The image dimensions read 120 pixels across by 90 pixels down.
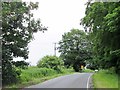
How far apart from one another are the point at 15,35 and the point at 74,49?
91249mm

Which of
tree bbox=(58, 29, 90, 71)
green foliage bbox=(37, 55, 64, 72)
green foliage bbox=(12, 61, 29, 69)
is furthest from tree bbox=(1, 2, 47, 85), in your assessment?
tree bbox=(58, 29, 90, 71)

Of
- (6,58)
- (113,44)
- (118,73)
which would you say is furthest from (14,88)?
(118,73)

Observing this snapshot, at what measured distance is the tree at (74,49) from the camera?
385 ft

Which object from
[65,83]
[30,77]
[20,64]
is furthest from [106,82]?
[30,77]

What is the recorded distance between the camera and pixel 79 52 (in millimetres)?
120188

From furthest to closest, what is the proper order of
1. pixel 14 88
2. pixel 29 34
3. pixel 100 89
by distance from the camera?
pixel 29 34 → pixel 14 88 → pixel 100 89

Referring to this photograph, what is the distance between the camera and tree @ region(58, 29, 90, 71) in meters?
118

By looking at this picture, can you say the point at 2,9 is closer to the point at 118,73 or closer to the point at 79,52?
the point at 118,73

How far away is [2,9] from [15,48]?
4.98 meters

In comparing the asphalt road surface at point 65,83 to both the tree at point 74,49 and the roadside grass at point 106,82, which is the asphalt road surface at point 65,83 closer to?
the roadside grass at point 106,82

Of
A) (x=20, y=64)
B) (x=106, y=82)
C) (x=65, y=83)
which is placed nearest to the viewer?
(x=20, y=64)

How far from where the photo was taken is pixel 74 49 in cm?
12138

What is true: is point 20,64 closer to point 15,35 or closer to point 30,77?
point 15,35

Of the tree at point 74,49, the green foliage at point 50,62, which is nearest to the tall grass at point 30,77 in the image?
the green foliage at point 50,62
